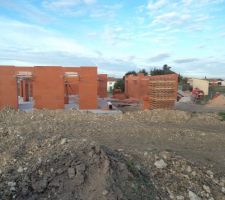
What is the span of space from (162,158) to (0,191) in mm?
3115

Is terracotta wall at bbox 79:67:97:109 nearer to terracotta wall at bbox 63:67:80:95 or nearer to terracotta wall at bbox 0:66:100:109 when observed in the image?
terracotta wall at bbox 0:66:100:109

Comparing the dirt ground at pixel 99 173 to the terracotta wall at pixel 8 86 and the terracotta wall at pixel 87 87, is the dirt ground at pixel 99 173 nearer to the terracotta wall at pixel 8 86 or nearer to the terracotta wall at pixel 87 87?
the terracotta wall at pixel 8 86

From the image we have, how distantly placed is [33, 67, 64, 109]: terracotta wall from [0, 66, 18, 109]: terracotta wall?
126 centimetres

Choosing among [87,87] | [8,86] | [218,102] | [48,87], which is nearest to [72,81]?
[87,87]

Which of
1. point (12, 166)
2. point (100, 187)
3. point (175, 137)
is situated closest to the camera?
point (100, 187)

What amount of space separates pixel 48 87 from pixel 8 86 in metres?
2.39

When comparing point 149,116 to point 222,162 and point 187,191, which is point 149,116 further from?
point 187,191

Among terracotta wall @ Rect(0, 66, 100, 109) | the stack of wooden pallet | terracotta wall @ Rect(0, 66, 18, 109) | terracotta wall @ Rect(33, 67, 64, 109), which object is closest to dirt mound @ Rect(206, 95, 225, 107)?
the stack of wooden pallet

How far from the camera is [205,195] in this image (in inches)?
231

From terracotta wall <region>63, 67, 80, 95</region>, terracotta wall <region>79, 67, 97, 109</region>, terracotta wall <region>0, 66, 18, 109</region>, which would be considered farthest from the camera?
terracotta wall <region>79, 67, 97, 109</region>

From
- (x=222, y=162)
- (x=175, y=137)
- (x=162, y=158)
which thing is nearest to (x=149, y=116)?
(x=175, y=137)

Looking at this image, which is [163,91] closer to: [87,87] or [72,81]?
[87,87]

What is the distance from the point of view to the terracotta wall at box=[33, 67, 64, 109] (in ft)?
69.5

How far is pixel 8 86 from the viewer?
21.0 m
